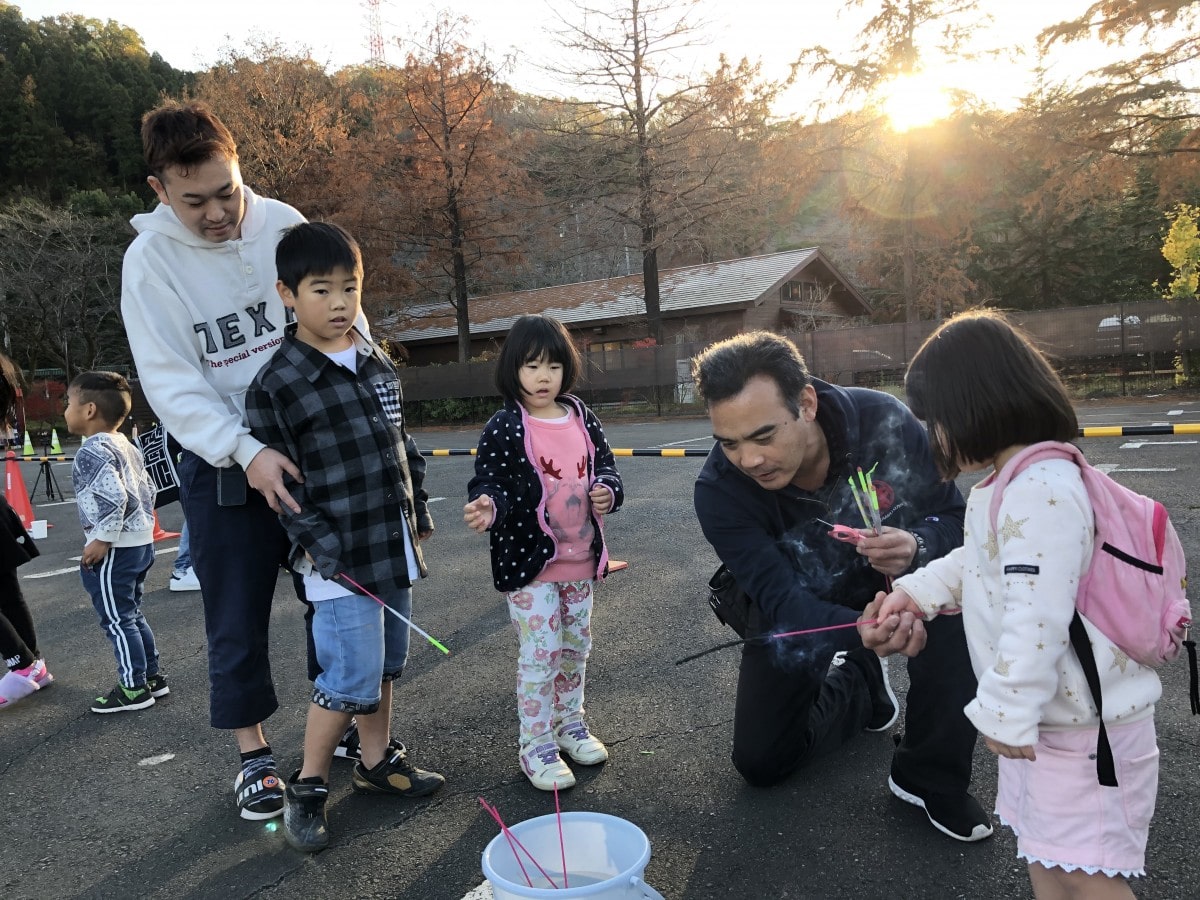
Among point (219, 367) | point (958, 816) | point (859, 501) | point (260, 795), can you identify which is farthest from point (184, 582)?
point (958, 816)

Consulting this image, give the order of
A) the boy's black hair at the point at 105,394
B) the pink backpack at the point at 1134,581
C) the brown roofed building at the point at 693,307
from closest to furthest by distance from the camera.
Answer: the pink backpack at the point at 1134,581, the boy's black hair at the point at 105,394, the brown roofed building at the point at 693,307

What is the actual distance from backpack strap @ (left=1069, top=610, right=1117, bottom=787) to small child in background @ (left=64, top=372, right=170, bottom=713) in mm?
3396

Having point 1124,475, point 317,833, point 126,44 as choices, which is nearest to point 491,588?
point 317,833

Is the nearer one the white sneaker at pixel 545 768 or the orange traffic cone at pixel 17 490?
the white sneaker at pixel 545 768

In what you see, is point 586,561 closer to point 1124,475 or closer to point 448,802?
point 448,802

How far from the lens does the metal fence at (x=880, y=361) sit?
58.2 feet

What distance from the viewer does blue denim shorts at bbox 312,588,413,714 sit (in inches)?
96.7

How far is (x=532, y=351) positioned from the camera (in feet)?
9.35

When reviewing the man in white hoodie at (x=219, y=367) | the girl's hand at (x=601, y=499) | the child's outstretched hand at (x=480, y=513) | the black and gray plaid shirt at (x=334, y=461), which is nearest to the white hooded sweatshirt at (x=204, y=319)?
the man in white hoodie at (x=219, y=367)

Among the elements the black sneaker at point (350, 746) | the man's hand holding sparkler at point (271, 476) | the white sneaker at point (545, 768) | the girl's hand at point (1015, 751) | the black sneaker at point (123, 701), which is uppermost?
the man's hand holding sparkler at point (271, 476)

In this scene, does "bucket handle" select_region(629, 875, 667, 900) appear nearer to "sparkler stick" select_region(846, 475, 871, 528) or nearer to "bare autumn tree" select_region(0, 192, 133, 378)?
"sparkler stick" select_region(846, 475, 871, 528)

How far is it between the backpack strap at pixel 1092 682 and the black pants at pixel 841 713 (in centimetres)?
77

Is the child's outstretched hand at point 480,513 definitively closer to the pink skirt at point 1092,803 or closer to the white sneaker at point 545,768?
the white sneaker at point 545,768

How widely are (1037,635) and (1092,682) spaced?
145mm
